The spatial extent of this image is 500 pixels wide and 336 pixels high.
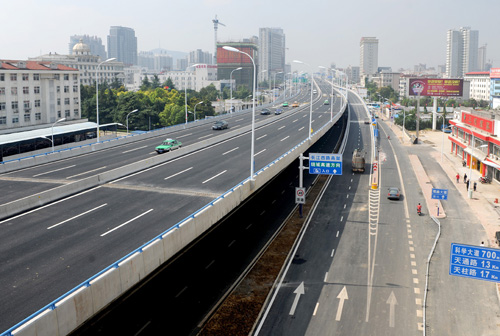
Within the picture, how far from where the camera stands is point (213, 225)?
96.6 feet

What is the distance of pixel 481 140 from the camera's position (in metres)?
69.7

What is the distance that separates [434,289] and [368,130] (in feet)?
305

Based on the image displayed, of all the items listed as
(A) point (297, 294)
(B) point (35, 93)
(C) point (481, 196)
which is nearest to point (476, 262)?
(A) point (297, 294)

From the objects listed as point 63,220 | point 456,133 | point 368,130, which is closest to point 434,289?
point 63,220

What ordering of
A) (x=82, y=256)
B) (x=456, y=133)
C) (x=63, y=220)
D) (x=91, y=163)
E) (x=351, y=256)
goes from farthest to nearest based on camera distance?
1. (x=456, y=133)
2. (x=91, y=163)
3. (x=351, y=256)
4. (x=63, y=220)
5. (x=82, y=256)

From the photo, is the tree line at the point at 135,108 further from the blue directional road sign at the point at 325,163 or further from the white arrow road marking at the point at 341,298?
the white arrow road marking at the point at 341,298

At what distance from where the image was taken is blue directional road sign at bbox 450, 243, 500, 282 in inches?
A: 767

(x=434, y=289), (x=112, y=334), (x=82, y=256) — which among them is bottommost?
(x=434, y=289)

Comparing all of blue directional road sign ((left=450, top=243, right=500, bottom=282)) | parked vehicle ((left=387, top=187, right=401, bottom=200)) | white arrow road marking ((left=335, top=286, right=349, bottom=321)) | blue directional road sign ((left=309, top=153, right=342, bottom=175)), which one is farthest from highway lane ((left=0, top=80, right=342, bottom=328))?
parked vehicle ((left=387, top=187, right=401, bottom=200))

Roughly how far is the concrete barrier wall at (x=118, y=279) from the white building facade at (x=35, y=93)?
70499mm

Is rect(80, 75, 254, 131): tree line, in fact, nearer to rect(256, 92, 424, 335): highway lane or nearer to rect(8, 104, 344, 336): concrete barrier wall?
rect(256, 92, 424, 335): highway lane

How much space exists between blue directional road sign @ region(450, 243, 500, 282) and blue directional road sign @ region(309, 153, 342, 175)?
2316cm

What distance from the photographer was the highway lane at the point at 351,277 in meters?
26.1

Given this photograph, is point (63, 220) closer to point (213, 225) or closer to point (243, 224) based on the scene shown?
point (213, 225)
